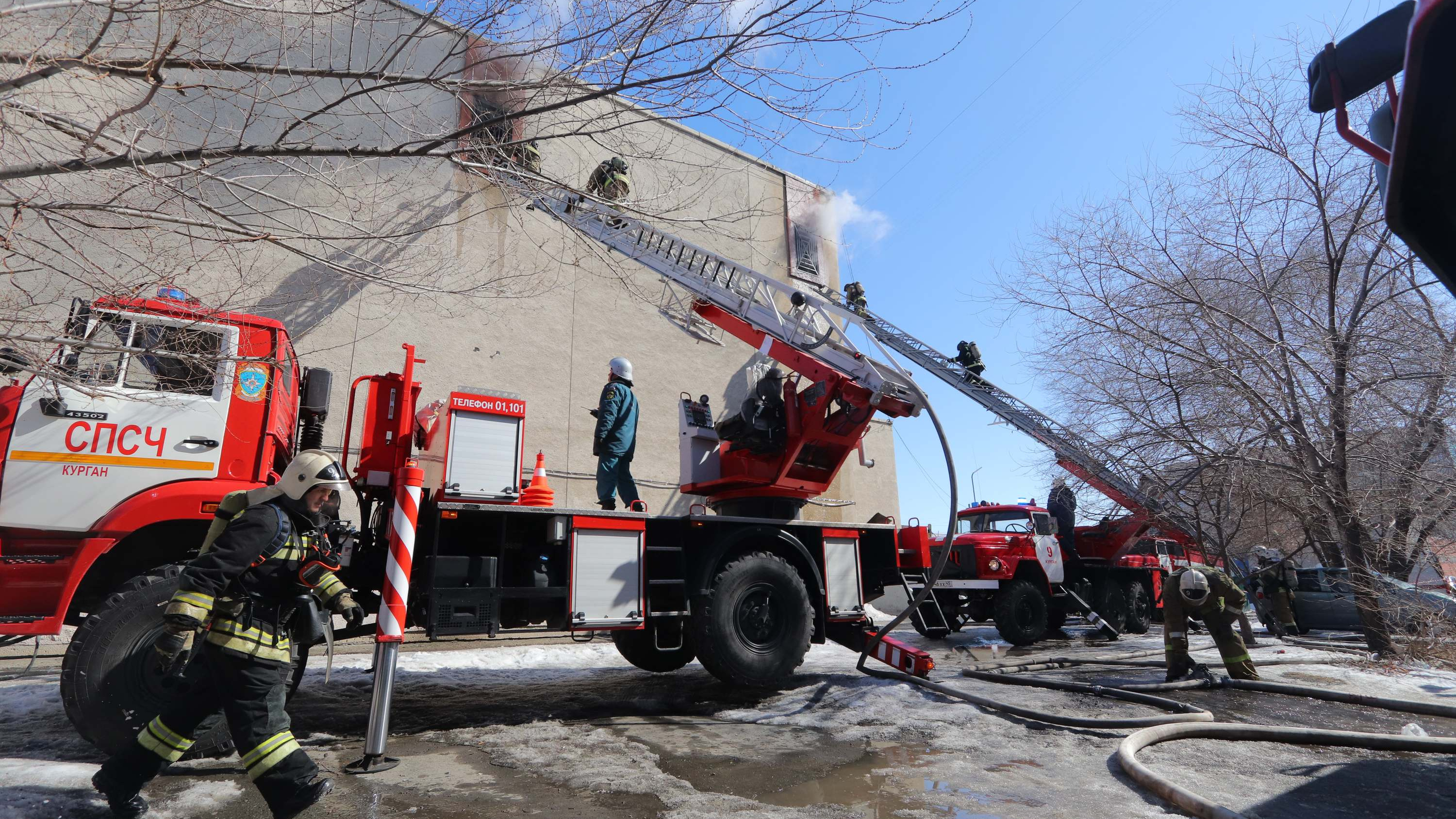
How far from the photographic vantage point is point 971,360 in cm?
1812

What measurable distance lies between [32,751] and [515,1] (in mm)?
5090

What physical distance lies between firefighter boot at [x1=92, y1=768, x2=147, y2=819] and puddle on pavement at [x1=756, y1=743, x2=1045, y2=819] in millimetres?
2812

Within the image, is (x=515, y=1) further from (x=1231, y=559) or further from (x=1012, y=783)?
(x=1231, y=559)

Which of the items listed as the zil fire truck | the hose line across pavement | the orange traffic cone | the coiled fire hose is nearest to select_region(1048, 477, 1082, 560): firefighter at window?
the coiled fire hose

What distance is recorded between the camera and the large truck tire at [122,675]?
390 centimetres

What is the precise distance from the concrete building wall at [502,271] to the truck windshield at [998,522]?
8.91ft

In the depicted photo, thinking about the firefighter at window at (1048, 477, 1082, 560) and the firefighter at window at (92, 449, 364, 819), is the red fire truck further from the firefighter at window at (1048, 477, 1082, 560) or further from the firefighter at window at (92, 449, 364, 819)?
the firefighter at window at (1048, 477, 1082, 560)

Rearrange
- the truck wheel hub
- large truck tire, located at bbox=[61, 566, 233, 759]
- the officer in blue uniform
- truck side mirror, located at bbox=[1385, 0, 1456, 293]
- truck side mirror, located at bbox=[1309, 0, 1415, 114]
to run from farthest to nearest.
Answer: the officer in blue uniform → the truck wheel hub → large truck tire, located at bbox=[61, 566, 233, 759] → truck side mirror, located at bbox=[1309, 0, 1415, 114] → truck side mirror, located at bbox=[1385, 0, 1456, 293]

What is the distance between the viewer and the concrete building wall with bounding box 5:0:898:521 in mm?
4070

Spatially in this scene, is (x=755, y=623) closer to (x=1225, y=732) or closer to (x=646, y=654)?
A: (x=646, y=654)

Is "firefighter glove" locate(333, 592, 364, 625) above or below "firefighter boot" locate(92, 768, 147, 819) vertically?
above

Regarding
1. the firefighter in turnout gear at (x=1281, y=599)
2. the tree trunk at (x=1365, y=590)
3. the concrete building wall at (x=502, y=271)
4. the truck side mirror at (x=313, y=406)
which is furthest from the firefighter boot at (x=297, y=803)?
the firefighter in turnout gear at (x=1281, y=599)

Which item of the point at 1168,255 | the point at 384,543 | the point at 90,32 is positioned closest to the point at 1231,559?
the point at 1168,255

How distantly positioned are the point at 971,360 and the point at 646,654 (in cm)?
1301
